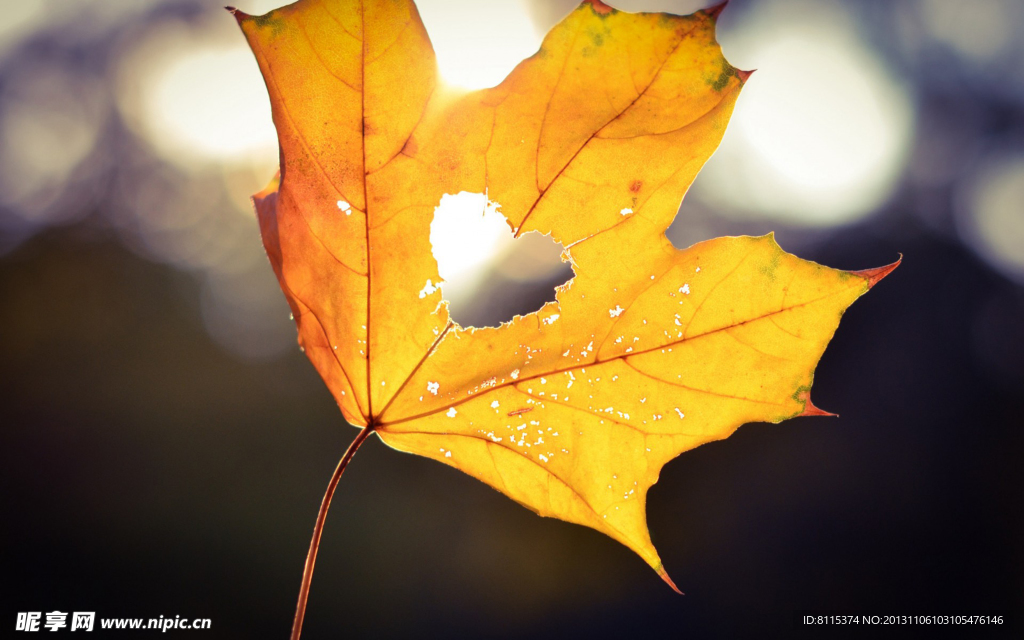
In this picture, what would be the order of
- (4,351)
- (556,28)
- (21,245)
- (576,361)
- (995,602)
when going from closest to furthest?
1. (556,28)
2. (576,361)
3. (995,602)
4. (4,351)
5. (21,245)

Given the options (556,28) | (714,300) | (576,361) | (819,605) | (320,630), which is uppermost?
(556,28)

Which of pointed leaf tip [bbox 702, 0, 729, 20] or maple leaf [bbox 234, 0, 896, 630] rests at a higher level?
pointed leaf tip [bbox 702, 0, 729, 20]

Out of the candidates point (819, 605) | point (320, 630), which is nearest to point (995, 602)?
point (819, 605)

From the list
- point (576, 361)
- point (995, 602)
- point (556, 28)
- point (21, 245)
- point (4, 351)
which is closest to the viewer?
point (556, 28)

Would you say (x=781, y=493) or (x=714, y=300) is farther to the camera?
(x=781, y=493)

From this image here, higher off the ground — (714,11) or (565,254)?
(714,11)

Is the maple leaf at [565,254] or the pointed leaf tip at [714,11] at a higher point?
the pointed leaf tip at [714,11]

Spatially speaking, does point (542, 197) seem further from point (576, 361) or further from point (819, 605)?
point (819, 605)

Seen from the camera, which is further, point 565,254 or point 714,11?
point 565,254
